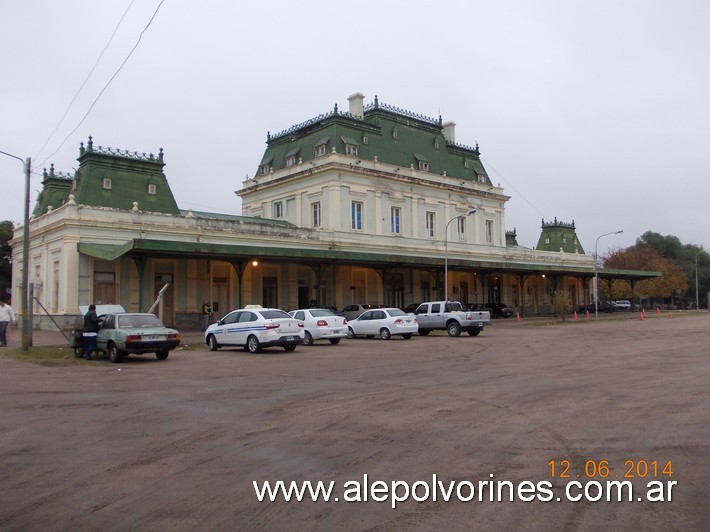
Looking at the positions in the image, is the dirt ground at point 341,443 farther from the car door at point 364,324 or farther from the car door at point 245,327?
the car door at point 364,324

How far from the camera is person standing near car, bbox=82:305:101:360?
1991 cm

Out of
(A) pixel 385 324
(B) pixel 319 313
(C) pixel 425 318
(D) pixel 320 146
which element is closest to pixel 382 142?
(D) pixel 320 146

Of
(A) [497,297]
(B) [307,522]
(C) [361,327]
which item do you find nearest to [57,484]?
(B) [307,522]

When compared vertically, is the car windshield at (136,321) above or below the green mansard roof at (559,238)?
below

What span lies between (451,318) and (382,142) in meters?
27.1

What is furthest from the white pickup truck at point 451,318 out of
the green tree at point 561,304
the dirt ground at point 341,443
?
the green tree at point 561,304

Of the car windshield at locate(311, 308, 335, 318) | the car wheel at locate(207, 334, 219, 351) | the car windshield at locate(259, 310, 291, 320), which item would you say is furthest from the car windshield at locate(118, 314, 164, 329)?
the car windshield at locate(311, 308, 335, 318)

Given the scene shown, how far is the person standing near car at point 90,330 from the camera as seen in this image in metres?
19.9

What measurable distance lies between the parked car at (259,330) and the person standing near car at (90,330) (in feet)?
15.9

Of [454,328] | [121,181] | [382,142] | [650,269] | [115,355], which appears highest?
[382,142]

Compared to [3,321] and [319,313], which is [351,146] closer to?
[319,313]

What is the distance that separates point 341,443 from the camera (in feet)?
25.7

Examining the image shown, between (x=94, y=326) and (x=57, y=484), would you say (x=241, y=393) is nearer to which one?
(x=57, y=484)

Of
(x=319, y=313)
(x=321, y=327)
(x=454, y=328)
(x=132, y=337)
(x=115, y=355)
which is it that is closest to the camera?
(x=132, y=337)
